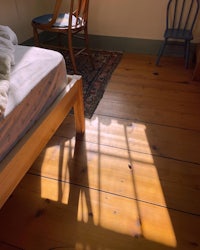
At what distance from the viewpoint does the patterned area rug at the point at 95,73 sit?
180 cm

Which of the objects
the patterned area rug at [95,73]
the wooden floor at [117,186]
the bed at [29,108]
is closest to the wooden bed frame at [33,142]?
the bed at [29,108]

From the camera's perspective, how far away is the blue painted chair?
2162 mm

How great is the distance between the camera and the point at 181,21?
91.6 inches

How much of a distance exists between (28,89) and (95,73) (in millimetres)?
1427

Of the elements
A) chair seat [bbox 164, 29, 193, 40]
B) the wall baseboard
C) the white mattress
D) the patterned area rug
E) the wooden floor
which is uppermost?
the white mattress

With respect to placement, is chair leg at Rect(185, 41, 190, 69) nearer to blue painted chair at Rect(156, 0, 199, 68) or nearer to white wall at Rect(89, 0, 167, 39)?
blue painted chair at Rect(156, 0, 199, 68)

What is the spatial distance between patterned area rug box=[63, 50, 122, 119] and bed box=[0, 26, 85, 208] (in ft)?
1.87

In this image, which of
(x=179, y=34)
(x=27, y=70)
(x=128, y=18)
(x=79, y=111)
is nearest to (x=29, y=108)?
(x=27, y=70)

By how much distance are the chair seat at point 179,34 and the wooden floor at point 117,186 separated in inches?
30.7

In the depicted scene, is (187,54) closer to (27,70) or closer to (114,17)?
(114,17)

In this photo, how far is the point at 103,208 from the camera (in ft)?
3.44

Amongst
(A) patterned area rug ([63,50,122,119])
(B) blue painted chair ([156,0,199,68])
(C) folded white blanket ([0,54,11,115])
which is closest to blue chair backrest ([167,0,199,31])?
(B) blue painted chair ([156,0,199,68])

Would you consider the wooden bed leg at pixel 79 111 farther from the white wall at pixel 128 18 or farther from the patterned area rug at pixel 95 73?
the white wall at pixel 128 18

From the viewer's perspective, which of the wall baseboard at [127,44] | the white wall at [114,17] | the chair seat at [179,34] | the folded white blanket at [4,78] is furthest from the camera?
the wall baseboard at [127,44]
